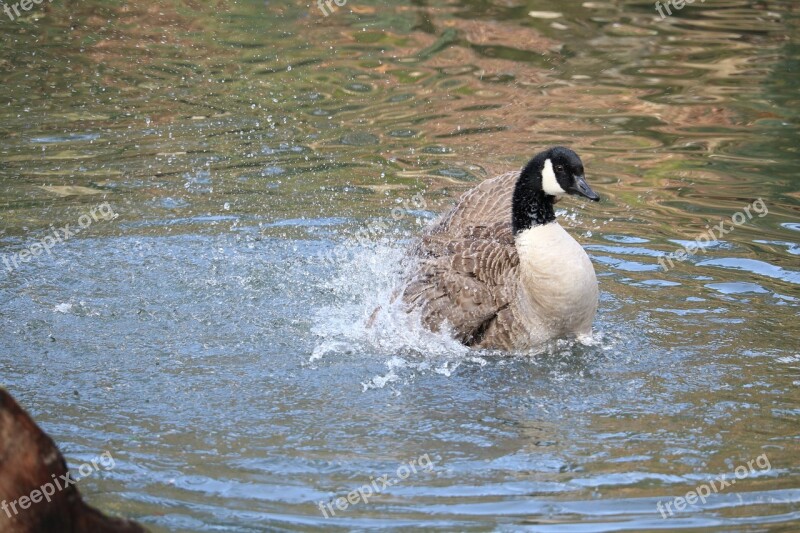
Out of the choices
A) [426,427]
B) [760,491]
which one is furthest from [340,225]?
[760,491]

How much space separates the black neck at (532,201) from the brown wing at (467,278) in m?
0.39

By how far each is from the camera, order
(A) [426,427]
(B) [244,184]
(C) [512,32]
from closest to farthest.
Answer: (A) [426,427], (B) [244,184], (C) [512,32]

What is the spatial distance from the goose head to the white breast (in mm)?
99

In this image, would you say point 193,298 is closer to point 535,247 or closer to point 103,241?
point 103,241

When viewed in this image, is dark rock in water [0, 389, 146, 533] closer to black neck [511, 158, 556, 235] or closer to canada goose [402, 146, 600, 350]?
canada goose [402, 146, 600, 350]

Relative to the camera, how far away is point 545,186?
8289 millimetres

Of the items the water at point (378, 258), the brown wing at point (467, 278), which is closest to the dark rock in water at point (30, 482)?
the water at point (378, 258)

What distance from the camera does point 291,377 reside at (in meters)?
8.07

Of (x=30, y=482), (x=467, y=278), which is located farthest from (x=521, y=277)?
(x=30, y=482)

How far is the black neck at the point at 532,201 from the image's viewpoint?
27.3 ft

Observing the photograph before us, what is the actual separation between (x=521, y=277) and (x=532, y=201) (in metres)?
0.61

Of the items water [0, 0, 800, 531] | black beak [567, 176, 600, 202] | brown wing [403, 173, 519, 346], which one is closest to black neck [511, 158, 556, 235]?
black beak [567, 176, 600, 202]

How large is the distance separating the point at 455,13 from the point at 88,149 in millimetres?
7882

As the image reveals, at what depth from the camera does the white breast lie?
8125 mm
